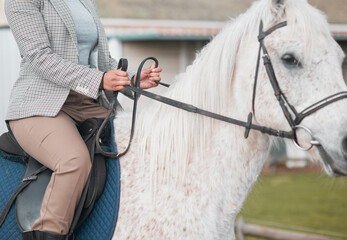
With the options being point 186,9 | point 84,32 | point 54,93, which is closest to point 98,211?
point 54,93

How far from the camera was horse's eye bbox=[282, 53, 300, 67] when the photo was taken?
2.09 metres

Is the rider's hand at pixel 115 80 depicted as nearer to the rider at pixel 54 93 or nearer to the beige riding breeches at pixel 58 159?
the rider at pixel 54 93

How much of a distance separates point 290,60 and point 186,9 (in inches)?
858

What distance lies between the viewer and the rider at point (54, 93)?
2189 mm

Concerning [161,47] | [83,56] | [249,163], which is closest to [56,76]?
[83,56]

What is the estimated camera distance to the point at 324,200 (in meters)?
10.1

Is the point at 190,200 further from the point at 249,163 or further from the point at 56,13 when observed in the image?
the point at 56,13

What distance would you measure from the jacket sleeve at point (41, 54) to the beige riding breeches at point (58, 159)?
0.71ft

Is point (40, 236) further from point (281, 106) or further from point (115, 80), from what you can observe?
point (281, 106)

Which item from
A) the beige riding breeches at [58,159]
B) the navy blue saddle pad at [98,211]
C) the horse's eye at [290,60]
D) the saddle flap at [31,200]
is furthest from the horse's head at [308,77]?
the saddle flap at [31,200]

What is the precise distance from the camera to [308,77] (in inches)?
81.2

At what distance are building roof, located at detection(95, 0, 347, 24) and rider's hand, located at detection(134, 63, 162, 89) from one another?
16.5 meters

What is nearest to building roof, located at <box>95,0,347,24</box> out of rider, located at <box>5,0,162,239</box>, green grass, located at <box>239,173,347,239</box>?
green grass, located at <box>239,173,347,239</box>

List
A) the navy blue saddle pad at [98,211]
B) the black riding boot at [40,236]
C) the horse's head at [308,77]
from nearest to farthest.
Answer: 1. the horse's head at [308,77]
2. the black riding boot at [40,236]
3. the navy blue saddle pad at [98,211]
